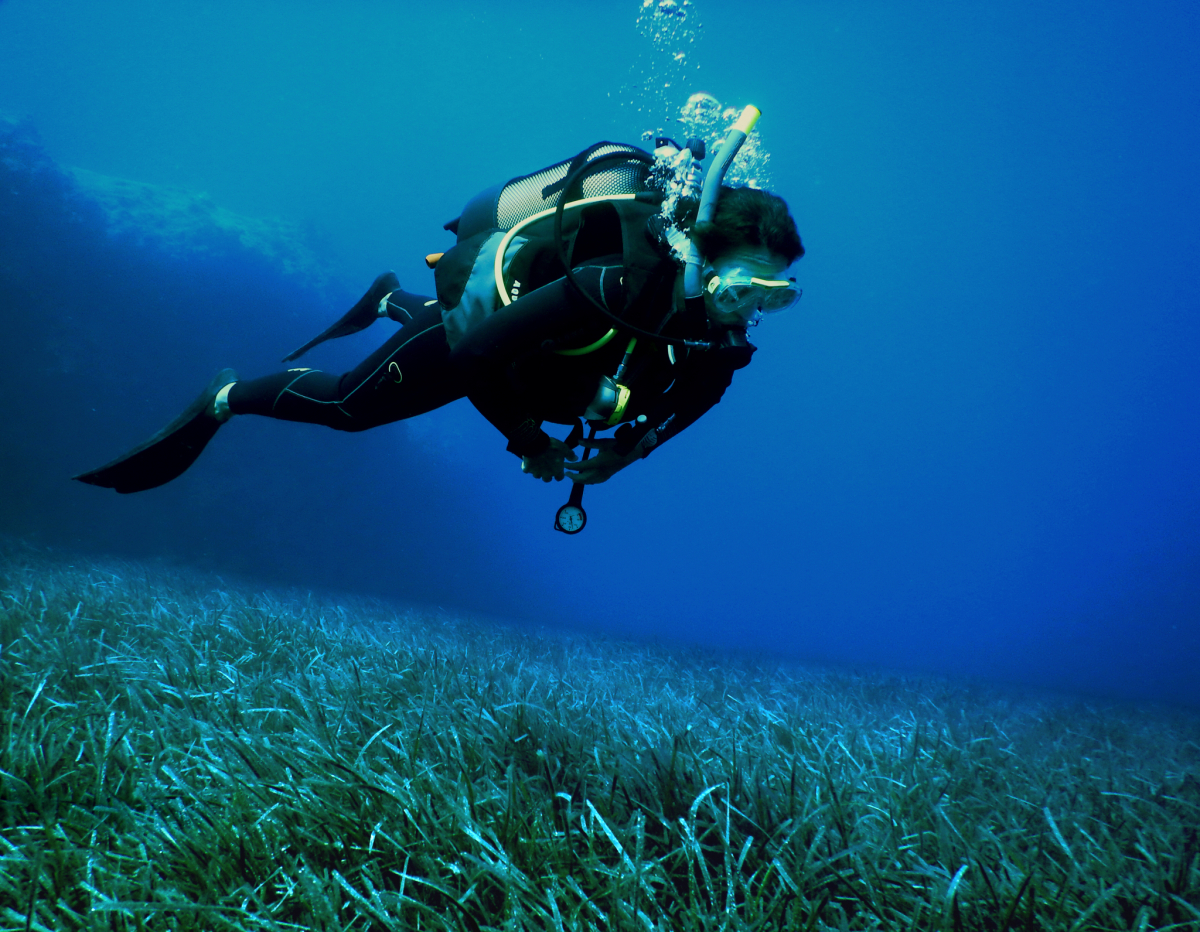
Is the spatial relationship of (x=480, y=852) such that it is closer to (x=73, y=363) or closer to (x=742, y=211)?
(x=742, y=211)

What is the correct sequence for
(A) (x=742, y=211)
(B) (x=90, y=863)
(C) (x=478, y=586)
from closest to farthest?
(B) (x=90, y=863) → (A) (x=742, y=211) → (C) (x=478, y=586)

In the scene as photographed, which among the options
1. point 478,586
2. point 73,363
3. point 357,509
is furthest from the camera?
point 478,586

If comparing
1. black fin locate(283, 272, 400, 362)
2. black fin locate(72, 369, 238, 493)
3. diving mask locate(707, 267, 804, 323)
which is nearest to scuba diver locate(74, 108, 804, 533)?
diving mask locate(707, 267, 804, 323)

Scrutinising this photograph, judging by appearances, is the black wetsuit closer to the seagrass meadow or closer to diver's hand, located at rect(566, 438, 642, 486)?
diver's hand, located at rect(566, 438, 642, 486)

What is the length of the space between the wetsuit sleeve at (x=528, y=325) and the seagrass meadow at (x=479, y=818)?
59.3 inches

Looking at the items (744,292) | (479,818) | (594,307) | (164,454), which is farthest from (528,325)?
(164,454)

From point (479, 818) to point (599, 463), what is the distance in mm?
1702

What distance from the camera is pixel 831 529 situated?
3971 inches

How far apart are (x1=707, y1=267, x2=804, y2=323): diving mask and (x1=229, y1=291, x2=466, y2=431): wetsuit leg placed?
4.44 ft

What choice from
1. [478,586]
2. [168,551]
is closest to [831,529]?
[478,586]

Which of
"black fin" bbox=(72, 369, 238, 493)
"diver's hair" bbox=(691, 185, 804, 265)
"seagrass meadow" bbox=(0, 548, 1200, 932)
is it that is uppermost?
"diver's hair" bbox=(691, 185, 804, 265)

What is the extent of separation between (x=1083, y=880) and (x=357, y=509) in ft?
60.2

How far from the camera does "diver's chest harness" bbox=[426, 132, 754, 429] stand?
221 centimetres

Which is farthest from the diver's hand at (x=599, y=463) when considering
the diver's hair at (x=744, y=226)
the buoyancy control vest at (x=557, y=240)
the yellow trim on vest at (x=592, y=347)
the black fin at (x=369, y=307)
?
the black fin at (x=369, y=307)
